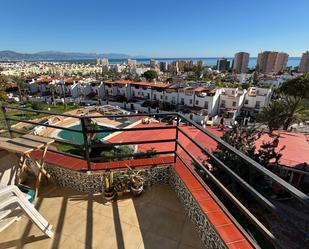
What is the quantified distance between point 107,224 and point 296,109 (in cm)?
1746

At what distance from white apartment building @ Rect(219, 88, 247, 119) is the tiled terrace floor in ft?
96.9

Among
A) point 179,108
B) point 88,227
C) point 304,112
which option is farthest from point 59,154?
point 179,108

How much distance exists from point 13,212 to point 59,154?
1262 mm

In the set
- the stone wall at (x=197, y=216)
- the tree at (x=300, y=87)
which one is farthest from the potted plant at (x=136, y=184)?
the tree at (x=300, y=87)

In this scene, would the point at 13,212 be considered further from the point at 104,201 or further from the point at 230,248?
the point at 230,248

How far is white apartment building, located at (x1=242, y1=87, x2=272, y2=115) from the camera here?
32406 mm

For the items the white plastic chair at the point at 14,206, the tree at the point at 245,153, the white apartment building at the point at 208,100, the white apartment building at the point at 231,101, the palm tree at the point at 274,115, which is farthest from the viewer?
the white apartment building at the point at 231,101

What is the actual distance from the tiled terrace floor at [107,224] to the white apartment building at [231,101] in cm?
2954

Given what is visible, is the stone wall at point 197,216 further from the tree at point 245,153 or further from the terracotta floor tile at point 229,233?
the tree at point 245,153

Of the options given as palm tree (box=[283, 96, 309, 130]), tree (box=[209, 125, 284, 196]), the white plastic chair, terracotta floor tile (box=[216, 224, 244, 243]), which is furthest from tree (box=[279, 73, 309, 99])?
the white plastic chair

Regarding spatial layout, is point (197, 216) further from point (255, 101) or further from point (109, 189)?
point (255, 101)

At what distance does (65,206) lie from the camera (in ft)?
8.76

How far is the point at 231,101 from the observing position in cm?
3125

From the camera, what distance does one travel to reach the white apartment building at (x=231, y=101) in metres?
30.9
